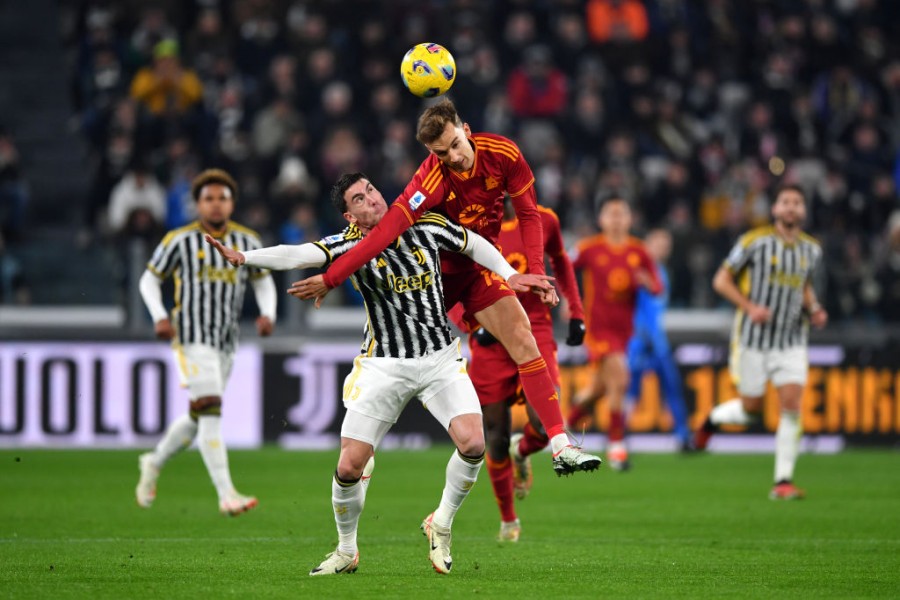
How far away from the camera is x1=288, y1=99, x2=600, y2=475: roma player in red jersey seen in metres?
7.81

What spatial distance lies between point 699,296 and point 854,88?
229 inches

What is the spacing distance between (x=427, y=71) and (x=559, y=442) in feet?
6.90

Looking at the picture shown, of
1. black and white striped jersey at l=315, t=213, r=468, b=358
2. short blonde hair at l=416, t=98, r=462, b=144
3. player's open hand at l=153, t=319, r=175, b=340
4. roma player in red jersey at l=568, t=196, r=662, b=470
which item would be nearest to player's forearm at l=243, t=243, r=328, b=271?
black and white striped jersey at l=315, t=213, r=468, b=358

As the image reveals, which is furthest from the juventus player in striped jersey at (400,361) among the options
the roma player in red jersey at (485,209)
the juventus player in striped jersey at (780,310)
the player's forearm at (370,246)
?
the juventus player in striped jersey at (780,310)

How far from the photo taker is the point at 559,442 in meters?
7.49

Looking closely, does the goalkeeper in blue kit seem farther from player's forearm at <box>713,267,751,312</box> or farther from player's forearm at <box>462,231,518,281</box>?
player's forearm at <box>462,231,518,281</box>

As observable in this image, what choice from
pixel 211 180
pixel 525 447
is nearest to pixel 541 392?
pixel 525 447

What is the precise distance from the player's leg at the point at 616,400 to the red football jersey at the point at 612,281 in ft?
1.07

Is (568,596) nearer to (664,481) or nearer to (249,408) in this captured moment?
(664,481)

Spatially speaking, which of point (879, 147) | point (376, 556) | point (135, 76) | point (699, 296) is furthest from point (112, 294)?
point (879, 147)

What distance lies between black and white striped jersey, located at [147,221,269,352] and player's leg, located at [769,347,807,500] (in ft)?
13.8

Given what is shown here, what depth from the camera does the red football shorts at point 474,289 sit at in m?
8.09

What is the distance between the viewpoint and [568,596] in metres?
6.59

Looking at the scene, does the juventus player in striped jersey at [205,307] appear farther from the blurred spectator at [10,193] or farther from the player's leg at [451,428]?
the blurred spectator at [10,193]
